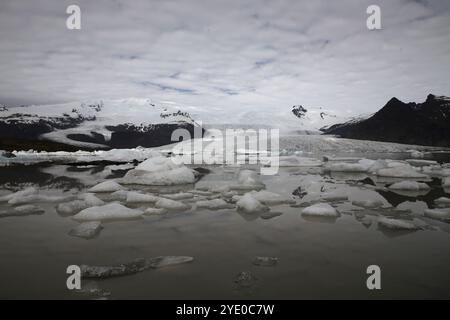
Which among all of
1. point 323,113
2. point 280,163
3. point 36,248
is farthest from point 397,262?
point 323,113

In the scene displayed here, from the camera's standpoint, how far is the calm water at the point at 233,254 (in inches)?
107

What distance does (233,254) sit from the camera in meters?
3.60

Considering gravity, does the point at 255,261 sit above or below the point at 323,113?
below

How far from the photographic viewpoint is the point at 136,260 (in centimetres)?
336

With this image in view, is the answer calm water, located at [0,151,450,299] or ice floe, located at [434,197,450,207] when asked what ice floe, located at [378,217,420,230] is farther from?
ice floe, located at [434,197,450,207]

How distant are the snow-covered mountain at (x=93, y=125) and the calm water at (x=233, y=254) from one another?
62239 millimetres

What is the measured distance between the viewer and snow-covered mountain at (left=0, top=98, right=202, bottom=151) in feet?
244

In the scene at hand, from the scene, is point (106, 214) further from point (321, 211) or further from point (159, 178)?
point (159, 178)

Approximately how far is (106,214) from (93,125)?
285 ft

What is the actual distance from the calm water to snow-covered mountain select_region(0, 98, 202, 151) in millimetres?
62239

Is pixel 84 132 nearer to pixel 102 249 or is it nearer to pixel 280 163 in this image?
pixel 280 163

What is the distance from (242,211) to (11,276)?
3655 mm

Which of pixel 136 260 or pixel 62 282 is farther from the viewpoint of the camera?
pixel 136 260

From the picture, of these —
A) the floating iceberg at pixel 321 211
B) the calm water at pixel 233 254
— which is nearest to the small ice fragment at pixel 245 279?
the calm water at pixel 233 254
